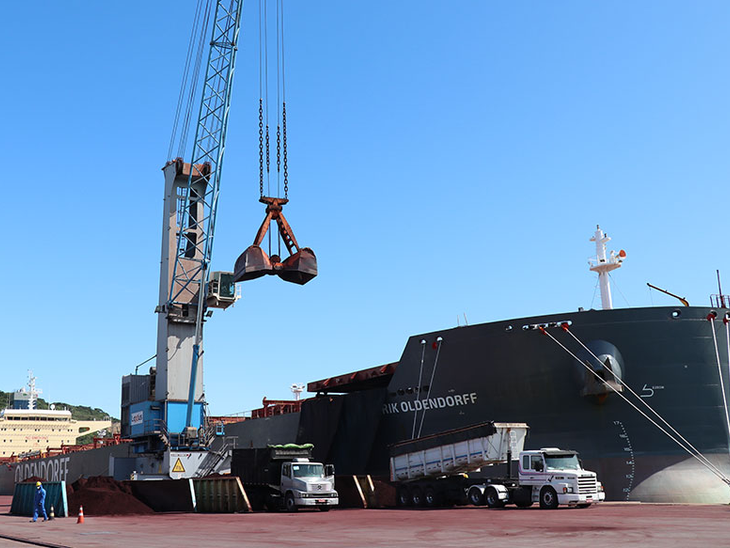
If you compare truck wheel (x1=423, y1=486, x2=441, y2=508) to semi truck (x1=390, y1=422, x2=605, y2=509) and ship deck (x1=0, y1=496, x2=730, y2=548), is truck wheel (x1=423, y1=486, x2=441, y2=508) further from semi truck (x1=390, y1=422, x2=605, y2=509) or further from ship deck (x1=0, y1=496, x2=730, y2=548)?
ship deck (x1=0, y1=496, x2=730, y2=548)

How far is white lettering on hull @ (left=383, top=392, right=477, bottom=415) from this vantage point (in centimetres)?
2941

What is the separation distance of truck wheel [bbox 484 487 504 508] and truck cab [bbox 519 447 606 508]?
38.4 inches

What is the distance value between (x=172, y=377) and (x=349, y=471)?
1210cm

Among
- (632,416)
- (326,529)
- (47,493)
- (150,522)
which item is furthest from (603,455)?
(47,493)

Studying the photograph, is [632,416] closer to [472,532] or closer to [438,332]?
[438,332]

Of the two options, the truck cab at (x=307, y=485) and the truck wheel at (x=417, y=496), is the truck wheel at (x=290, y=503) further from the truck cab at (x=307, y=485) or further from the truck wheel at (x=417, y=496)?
the truck wheel at (x=417, y=496)

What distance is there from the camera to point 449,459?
2633 centimetres

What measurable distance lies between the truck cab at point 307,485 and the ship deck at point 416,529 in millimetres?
1303

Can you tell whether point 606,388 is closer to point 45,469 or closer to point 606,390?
point 606,390

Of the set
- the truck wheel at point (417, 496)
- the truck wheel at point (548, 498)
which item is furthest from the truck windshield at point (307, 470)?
the truck wheel at point (548, 498)

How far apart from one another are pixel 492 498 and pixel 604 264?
39.6 feet

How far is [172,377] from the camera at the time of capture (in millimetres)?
40312

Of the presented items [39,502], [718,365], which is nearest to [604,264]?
[718,365]

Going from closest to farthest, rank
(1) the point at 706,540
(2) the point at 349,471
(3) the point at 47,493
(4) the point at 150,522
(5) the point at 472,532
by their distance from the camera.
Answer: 1. (1) the point at 706,540
2. (5) the point at 472,532
3. (4) the point at 150,522
4. (3) the point at 47,493
5. (2) the point at 349,471
